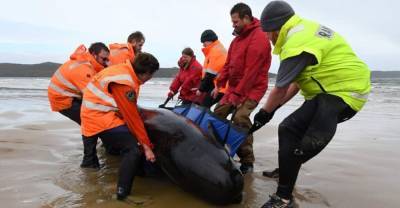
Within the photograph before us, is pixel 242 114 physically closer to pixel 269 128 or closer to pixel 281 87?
pixel 281 87

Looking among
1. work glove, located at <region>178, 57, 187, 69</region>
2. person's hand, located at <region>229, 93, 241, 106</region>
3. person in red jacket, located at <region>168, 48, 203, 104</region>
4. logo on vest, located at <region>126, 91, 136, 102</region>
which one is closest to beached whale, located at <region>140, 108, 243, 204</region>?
logo on vest, located at <region>126, 91, 136, 102</region>

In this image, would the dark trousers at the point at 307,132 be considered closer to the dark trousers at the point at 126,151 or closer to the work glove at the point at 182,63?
the dark trousers at the point at 126,151

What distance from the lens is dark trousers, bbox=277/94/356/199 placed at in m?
4.26

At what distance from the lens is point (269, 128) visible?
1078cm

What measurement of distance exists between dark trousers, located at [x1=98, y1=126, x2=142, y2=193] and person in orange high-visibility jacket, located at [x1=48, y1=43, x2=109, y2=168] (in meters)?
1.52

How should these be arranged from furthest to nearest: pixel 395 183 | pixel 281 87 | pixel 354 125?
pixel 354 125 < pixel 395 183 < pixel 281 87

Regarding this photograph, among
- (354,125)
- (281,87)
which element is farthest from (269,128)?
(281,87)

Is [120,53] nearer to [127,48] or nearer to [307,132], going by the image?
[127,48]

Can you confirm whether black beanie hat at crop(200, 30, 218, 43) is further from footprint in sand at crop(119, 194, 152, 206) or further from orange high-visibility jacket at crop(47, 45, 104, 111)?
footprint in sand at crop(119, 194, 152, 206)

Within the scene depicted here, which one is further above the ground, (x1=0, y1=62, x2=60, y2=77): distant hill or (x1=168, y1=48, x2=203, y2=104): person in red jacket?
(x1=168, y1=48, x2=203, y2=104): person in red jacket

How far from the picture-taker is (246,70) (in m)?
6.00

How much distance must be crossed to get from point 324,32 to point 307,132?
0.94m

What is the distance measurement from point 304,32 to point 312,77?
0.44 meters

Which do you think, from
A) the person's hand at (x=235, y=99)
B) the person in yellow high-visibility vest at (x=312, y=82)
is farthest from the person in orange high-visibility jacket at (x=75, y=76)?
the person in yellow high-visibility vest at (x=312, y=82)
